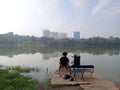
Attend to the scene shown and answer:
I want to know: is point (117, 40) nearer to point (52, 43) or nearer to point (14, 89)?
point (52, 43)

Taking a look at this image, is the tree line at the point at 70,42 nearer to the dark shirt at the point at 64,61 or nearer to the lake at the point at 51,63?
the lake at the point at 51,63

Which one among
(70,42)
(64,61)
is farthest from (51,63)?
(70,42)

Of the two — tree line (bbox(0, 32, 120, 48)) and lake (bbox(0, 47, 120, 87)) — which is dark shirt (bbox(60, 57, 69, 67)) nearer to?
lake (bbox(0, 47, 120, 87))

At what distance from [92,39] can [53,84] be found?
10267 cm

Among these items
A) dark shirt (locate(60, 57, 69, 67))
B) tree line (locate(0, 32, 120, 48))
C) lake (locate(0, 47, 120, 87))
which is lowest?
lake (locate(0, 47, 120, 87))

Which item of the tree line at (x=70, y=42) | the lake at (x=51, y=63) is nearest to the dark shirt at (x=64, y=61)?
the lake at (x=51, y=63)

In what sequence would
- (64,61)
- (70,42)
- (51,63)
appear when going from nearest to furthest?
(64,61) < (51,63) < (70,42)

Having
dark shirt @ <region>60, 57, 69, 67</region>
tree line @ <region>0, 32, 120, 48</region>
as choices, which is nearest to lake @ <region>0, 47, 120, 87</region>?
dark shirt @ <region>60, 57, 69, 67</region>

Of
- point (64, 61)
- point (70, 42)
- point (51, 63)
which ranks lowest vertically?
point (51, 63)

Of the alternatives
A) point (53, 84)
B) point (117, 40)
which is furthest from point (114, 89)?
point (117, 40)

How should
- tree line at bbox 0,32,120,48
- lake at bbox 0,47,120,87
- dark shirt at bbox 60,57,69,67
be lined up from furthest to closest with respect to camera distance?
tree line at bbox 0,32,120,48 → lake at bbox 0,47,120,87 → dark shirt at bbox 60,57,69,67

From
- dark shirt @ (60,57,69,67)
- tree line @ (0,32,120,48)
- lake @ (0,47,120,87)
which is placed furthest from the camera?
tree line @ (0,32,120,48)

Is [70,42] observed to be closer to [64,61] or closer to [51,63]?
[51,63]

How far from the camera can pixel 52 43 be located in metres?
114
